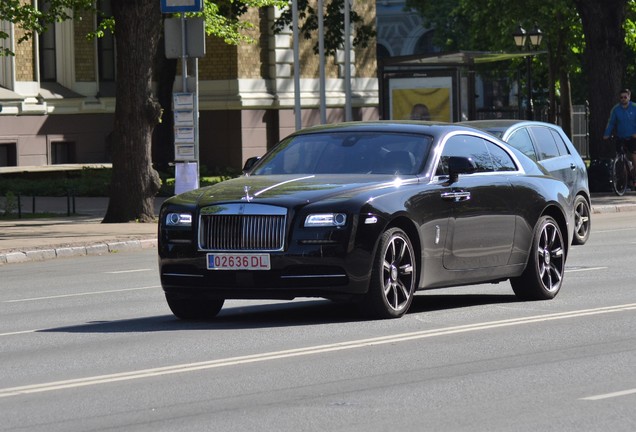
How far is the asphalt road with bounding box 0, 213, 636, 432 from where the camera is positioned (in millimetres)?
8125

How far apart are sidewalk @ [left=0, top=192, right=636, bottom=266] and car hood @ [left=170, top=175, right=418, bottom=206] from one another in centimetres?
858

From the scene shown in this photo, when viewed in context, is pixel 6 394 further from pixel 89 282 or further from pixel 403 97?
pixel 403 97

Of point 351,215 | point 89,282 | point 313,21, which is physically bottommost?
point 89,282

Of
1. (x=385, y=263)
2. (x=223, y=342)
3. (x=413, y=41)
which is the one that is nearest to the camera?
(x=223, y=342)

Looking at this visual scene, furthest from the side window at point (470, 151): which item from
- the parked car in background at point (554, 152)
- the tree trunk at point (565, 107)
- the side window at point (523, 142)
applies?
the tree trunk at point (565, 107)

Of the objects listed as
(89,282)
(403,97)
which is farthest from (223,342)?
(403,97)

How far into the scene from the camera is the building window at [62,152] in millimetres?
44562

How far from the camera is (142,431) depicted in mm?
7785

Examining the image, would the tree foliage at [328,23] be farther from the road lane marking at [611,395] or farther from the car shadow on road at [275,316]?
the road lane marking at [611,395]

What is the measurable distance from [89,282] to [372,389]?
8.92m

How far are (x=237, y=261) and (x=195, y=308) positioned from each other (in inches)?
39.0

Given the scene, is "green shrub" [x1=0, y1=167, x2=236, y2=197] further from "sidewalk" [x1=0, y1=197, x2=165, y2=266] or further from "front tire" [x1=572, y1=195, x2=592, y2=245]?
"front tire" [x1=572, y1=195, x2=592, y2=245]


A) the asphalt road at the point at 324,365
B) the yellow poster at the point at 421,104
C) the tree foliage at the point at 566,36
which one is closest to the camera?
the asphalt road at the point at 324,365

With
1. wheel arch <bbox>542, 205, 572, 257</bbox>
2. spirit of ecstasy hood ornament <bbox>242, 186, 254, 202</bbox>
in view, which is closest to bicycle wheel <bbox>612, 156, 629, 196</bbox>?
wheel arch <bbox>542, 205, 572, 257</bbox>
